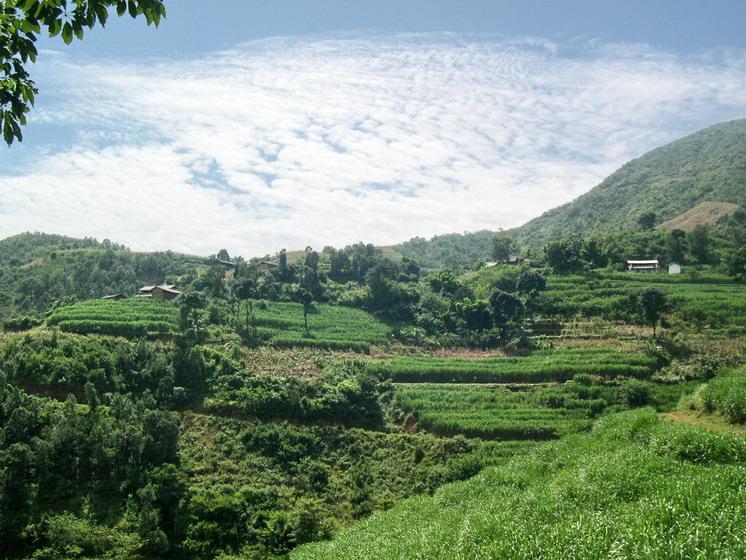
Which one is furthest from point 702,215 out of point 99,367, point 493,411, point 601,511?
point 601,511

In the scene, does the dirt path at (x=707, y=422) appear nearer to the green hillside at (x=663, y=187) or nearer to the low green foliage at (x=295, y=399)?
the low green foliage at (x=295, y=399)

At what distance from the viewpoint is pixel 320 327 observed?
51.3 metres

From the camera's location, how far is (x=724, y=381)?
23328 mm

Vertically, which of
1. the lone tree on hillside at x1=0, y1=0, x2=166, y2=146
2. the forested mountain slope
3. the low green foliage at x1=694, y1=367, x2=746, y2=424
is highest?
the forested mountain slope

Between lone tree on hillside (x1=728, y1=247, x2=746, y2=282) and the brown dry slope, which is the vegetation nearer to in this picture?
lone tree on hillside (x1=728, y1=247, x2=746, y2=282)

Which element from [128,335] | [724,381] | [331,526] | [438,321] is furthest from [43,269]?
[724,381]

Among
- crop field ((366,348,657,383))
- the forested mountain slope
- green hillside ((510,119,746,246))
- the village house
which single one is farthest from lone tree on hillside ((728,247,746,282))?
green hillside ((510,119,746,246))

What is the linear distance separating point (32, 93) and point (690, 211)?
96146 mm

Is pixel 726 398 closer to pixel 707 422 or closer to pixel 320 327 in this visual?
pixel 707 422

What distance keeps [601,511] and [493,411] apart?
2499cm

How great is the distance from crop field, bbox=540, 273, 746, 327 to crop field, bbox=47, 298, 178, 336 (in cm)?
3251

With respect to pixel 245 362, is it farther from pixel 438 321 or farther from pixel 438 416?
pixel 438 321

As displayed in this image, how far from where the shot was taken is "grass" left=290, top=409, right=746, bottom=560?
29.0 ft

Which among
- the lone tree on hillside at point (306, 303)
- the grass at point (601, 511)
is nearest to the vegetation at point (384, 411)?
the grass at point (601, 511)
